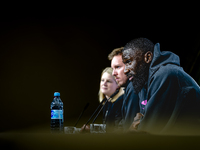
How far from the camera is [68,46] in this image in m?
2.43

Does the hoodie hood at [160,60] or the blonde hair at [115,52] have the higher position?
the blonde hair at [115,52]

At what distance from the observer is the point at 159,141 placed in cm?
103

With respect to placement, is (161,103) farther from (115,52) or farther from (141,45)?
(115,52)

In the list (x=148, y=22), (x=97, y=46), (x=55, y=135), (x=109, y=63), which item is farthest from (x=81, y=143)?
(x=148, y=22)

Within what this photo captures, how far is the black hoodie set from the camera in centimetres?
171

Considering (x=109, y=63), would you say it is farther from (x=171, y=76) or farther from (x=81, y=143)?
(x=81, y=143)

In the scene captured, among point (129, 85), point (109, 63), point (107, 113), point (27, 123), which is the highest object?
point (109, 63)

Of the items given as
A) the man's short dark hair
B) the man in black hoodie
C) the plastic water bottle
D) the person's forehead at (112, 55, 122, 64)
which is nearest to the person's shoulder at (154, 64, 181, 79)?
the man in black hoodie

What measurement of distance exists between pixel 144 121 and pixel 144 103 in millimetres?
175

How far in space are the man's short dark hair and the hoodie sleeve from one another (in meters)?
0.29

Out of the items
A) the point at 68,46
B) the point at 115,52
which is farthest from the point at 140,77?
the point at 68,46

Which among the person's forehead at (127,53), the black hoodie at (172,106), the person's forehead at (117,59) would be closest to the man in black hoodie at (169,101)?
the black hoodie at (172,106)

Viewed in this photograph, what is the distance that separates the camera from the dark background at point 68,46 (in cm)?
226

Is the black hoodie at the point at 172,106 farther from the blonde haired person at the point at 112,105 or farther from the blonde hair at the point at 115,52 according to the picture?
the blonde hair at the point at 115,52
